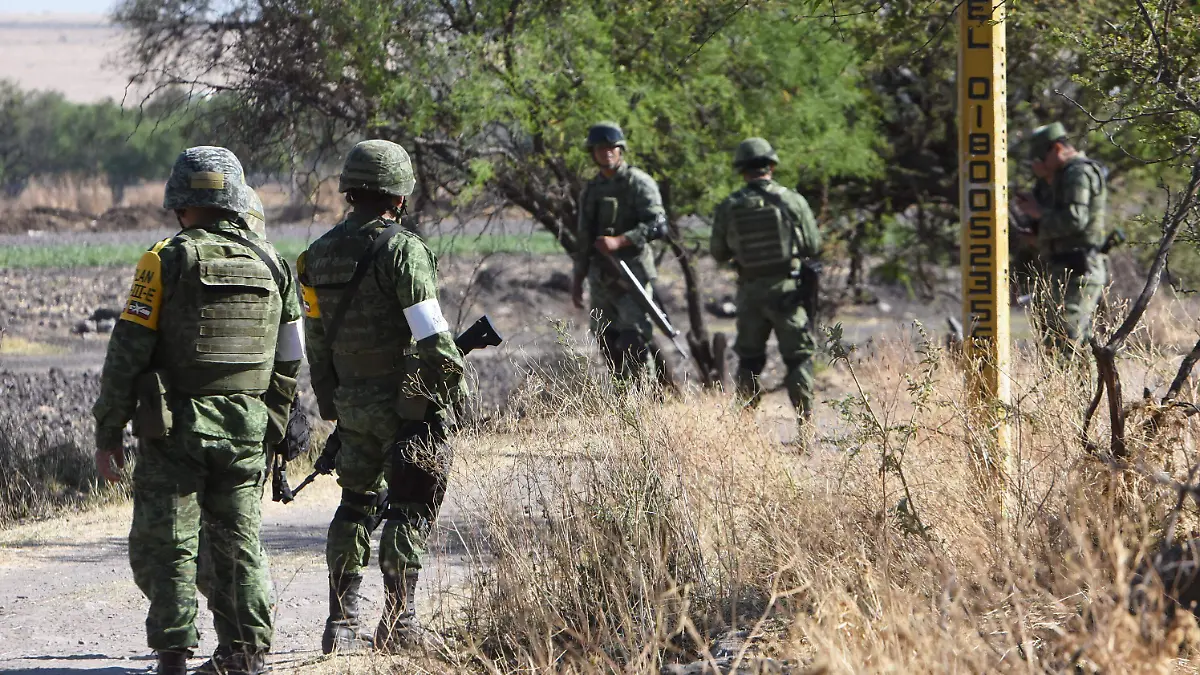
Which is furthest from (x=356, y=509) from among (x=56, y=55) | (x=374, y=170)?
(x=56, y=55)

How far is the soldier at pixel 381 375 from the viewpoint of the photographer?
472 centimetres

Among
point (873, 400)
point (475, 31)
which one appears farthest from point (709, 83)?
point (873, 400)

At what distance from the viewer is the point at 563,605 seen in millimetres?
4387

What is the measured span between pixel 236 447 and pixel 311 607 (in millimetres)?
1326

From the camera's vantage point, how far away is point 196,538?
14.5ft

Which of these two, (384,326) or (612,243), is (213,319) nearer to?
(384,326)

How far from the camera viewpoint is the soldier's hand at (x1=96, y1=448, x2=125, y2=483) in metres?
4.38

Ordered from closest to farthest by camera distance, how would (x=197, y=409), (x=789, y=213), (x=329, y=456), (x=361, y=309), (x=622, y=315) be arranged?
(x=197, y=409)
(x=361, y=309)
(x=329, y=456)
(x=789, y=213)
(x=622, y=315)

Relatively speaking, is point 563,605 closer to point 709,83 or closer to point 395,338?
point 395,338

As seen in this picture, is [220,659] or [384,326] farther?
[384,326]

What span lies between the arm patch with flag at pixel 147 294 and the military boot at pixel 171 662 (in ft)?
3.34

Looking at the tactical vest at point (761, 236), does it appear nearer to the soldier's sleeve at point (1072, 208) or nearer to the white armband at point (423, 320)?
the soldier's sleeve at point (1072, 208)

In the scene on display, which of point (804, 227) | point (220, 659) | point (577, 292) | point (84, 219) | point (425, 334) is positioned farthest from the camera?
point (84, 219)

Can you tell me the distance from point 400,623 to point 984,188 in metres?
2.72
